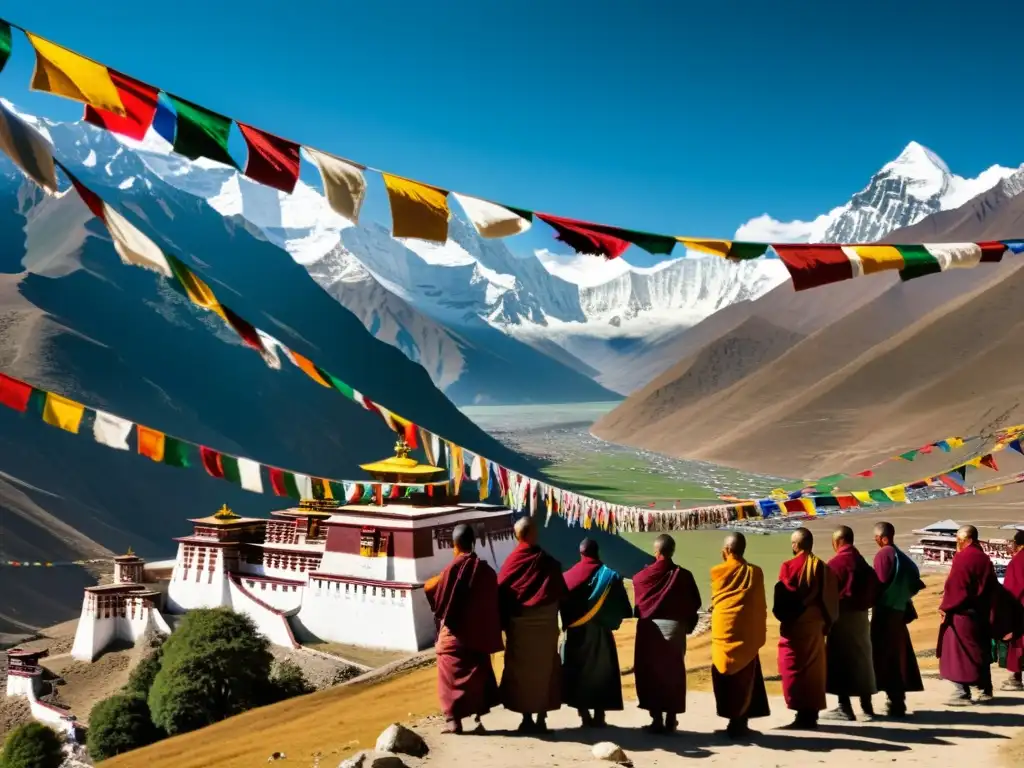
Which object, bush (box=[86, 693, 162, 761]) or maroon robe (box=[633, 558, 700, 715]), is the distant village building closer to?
bush (box=[86, 693, 162, 761])

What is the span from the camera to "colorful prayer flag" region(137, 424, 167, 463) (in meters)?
6.97

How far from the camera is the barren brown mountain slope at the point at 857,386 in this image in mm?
77188

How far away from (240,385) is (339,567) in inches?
2217

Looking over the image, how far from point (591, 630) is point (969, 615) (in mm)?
3031

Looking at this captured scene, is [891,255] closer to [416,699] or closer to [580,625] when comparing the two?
[580,625]

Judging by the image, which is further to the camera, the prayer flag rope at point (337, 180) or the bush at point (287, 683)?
the bush at point (287, 683)

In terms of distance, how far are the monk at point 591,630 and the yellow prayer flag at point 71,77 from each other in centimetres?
393

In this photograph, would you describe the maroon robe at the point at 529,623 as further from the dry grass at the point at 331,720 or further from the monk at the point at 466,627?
the dry grass at the point at 331,720

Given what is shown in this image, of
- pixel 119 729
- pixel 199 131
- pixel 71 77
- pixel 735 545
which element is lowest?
pixel 119 729

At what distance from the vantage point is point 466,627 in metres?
6.22

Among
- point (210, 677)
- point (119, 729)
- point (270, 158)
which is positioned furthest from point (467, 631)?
point (119, 729)

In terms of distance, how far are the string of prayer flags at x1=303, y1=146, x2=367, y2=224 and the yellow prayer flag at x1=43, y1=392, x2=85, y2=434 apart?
2761 millimetres

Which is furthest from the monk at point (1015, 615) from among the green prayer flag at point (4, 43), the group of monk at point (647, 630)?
the green prayer flag at point (4, 43)

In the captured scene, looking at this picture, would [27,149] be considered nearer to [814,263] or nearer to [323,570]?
[814,263]
